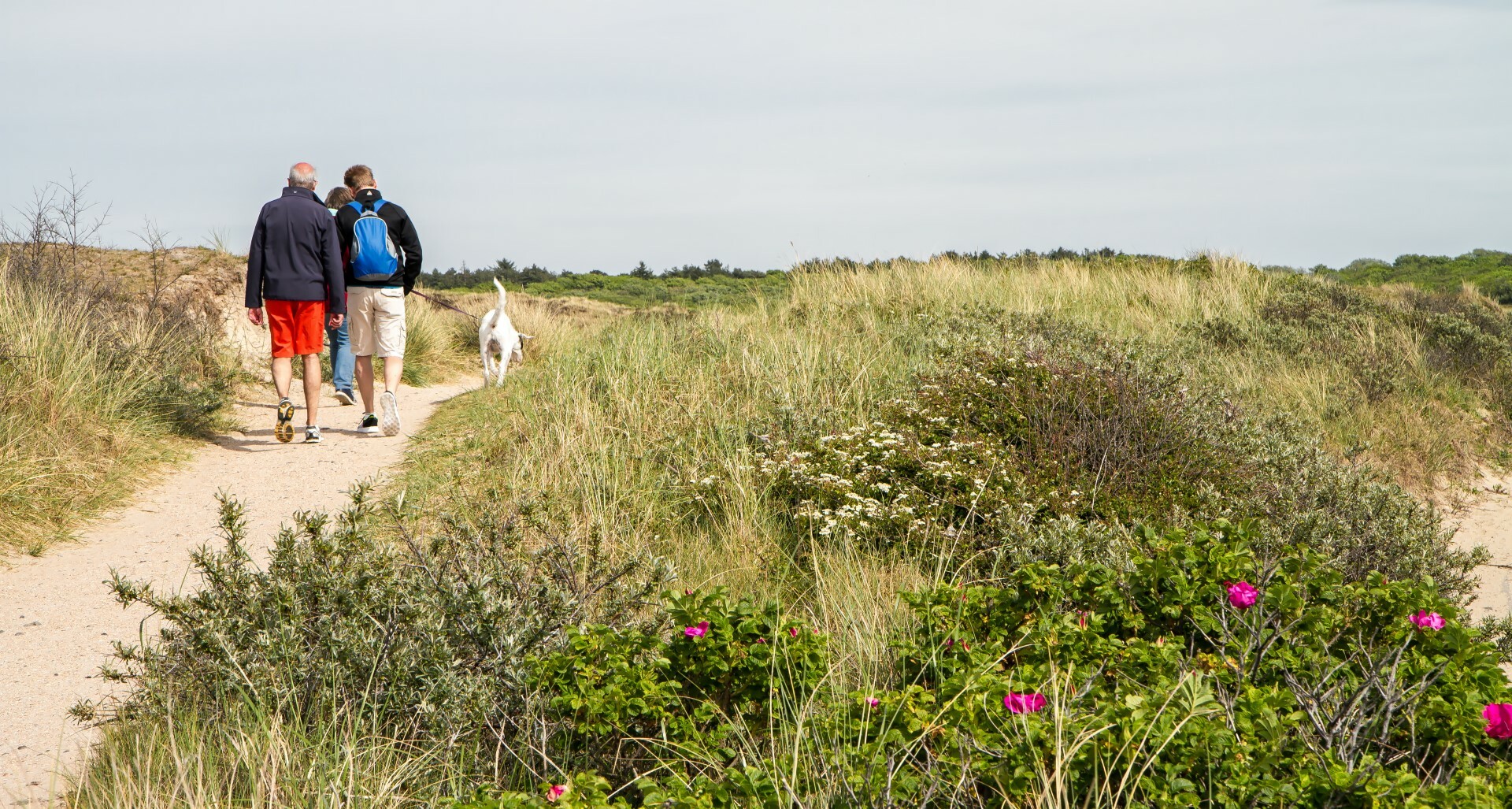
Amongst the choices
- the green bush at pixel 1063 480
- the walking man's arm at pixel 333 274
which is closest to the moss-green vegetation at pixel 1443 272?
the green bush at pixel 1063 480

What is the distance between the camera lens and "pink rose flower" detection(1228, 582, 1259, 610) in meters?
3.03

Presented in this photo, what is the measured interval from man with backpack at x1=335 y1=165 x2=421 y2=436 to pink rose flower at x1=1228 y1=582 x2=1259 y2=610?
6.59 meters

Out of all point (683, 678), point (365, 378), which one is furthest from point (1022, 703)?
point (365, 378)

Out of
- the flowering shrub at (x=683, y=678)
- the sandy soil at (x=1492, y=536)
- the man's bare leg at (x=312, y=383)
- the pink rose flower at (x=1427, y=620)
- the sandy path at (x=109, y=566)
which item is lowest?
the sandy soil at (x=1492, y=536)

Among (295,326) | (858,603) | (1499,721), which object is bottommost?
(858,603)

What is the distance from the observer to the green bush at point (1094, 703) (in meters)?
2.22

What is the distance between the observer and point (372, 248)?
25.2 feet

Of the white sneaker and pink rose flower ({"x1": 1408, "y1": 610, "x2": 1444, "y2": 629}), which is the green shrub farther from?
A: the white sneaker

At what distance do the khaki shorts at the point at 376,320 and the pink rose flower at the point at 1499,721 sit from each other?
725 centimetres

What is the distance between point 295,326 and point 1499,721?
7.49 metres

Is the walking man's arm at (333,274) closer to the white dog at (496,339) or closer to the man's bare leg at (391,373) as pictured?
the man's bare leg at (391,373)

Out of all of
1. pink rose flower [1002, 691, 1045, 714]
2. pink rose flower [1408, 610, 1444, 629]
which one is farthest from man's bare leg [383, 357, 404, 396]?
pink rose flower [1408, 610, 1444, 629]

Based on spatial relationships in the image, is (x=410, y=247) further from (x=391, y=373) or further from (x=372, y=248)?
(x=391, y=373)

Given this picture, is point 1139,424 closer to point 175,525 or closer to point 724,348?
point 724,348
